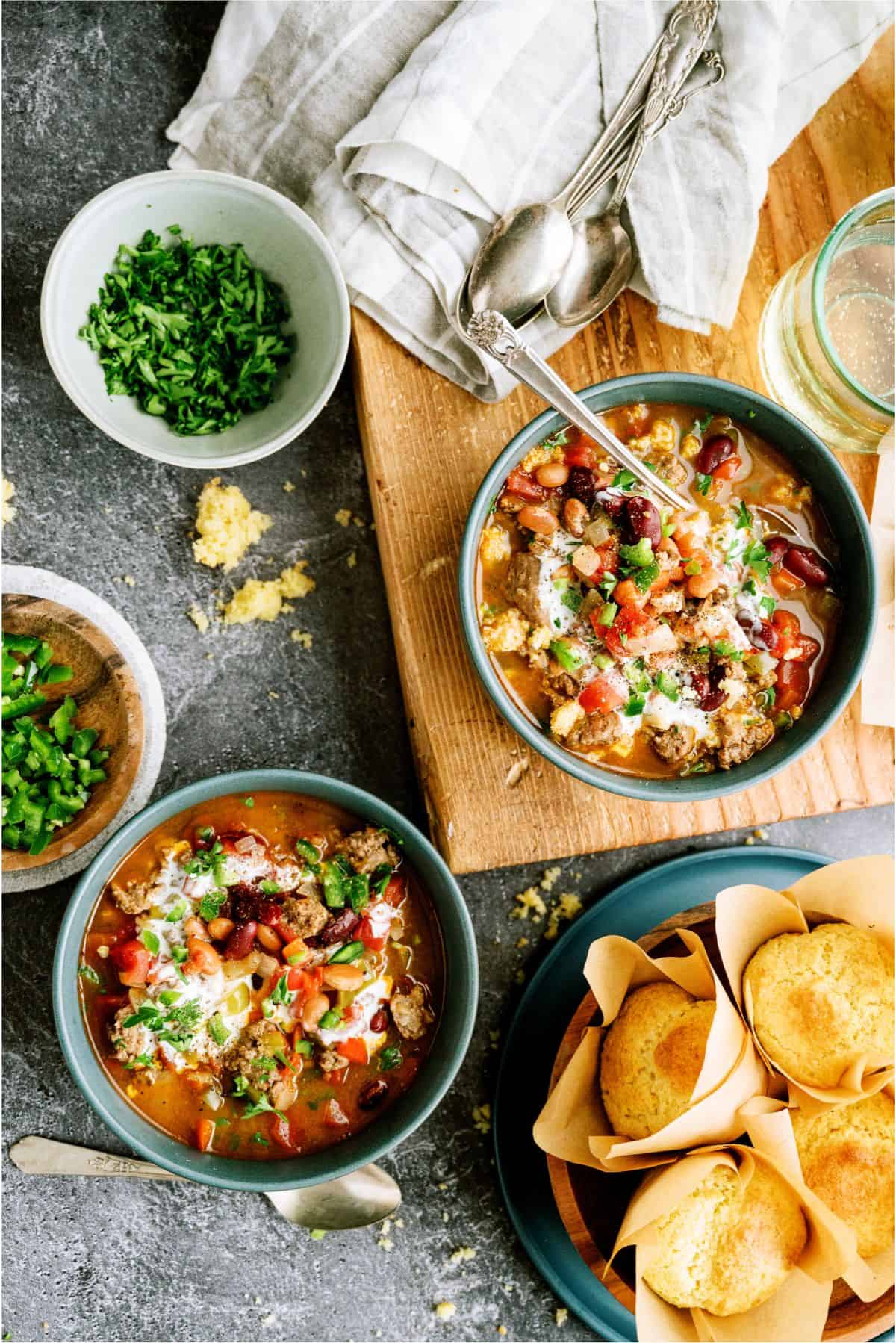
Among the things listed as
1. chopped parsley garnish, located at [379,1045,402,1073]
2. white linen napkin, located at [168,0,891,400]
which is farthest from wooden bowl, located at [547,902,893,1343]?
white linen napkin, located at [168,0,891,400]

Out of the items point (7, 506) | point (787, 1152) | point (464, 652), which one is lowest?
point (7, 506)

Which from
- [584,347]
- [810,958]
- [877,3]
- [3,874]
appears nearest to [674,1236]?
[810,958]

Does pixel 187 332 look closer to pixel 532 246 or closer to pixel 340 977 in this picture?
pixel 532 246

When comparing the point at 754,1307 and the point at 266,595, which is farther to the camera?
the point at 266,595

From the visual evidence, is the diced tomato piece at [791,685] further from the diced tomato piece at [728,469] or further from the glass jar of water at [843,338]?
the glass jar of water at [843,338]

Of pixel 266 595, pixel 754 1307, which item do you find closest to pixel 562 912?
pixel 754 1307

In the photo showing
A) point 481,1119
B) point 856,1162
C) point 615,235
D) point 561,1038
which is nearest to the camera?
point 856,1162

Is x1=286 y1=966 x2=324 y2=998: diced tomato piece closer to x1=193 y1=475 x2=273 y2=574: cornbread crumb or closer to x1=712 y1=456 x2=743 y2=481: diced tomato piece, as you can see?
x1=193 y1=475 x2=273 y2=574: cornbread crumb
